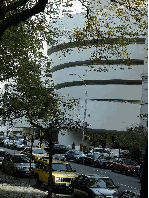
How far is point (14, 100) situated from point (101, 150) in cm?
3016

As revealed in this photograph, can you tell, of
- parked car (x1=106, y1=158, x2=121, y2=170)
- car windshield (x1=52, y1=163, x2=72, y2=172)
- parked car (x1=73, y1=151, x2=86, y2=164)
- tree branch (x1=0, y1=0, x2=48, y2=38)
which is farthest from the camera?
parked car (x1=73, y1=151, x2=86, y2=164)

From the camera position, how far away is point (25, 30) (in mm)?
16562

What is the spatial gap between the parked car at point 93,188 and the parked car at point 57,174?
260 cm

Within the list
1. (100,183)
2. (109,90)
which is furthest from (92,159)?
(109,90)

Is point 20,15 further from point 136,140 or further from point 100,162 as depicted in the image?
point 136,140

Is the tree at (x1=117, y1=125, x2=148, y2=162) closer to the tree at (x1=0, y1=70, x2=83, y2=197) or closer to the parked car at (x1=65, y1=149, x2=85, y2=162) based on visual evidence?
the parked car at (x1=65, y1=149, x2=85, y2=162)

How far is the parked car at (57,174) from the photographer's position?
18953 millimetres

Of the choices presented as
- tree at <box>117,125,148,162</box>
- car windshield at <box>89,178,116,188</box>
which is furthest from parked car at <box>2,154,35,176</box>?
tree at <box>117,125,148,162</box>

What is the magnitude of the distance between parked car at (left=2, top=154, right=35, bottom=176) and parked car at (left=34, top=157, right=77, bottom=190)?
442 cm

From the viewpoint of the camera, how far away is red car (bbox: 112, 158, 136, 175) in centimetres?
3352

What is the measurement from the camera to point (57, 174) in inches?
758

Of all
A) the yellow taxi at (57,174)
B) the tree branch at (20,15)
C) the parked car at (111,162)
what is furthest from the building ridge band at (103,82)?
the tree branch at (20,15)

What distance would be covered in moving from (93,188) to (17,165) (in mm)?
12368

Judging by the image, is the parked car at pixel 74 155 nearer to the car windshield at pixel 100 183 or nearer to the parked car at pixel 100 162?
the parked car at pixel 100 162
